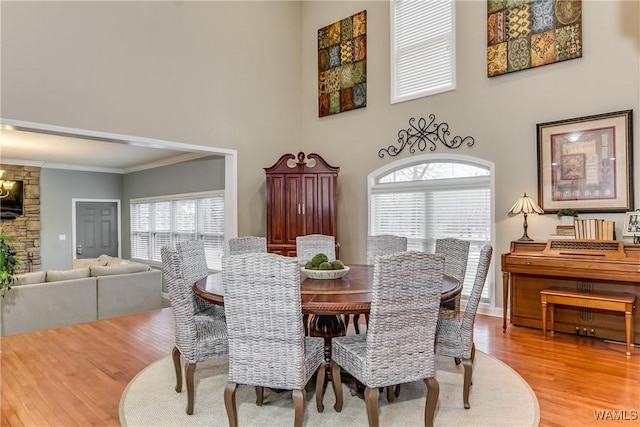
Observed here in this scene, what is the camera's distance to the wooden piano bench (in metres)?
3.43

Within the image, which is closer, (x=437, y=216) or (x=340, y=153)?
(x=437, y=216)

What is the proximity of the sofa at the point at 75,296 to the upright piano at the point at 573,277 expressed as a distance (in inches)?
179

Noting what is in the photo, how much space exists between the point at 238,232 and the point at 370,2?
390 centimetres

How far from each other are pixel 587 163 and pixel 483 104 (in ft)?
4.37

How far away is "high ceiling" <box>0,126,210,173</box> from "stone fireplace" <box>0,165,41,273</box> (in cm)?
21

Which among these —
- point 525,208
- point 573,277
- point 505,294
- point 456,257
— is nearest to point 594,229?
point 573,277

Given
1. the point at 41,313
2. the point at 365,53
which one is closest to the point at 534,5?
the point at 365,53

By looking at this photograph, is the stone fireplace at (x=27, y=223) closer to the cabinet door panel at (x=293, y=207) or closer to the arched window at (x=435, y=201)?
the cabinet door panel at (x=293, y=207)

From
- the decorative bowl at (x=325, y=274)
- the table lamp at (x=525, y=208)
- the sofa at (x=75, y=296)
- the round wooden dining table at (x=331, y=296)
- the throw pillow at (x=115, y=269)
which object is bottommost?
the sofa at (x=75, y=296)

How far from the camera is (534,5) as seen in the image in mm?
4379

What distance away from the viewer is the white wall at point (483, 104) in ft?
12.9

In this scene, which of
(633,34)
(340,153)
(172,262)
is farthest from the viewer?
(340,153)

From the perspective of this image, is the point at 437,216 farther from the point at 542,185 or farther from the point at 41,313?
the point at 41,313
